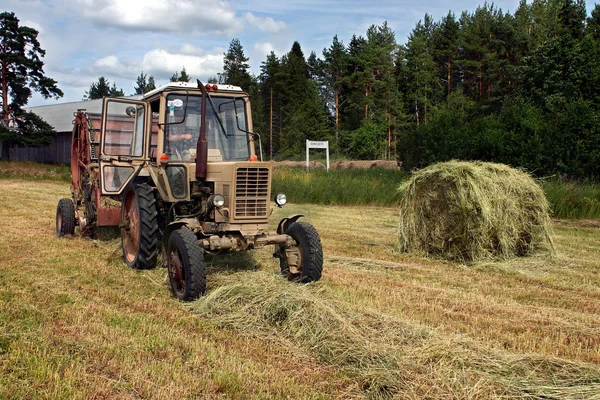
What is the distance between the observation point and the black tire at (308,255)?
21.0 ft

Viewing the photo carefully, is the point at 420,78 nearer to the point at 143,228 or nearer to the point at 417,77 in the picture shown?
the point at 417,77

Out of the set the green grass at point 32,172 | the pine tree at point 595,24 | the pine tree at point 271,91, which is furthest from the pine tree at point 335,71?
the green grass at point 32,172

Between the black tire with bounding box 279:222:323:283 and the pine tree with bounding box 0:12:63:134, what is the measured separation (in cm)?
3154

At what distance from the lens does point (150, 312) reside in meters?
5.45

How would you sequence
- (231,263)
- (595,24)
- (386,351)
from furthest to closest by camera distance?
(595,24) < (231,263) < (386,351)

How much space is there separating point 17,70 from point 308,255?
33.4 metres

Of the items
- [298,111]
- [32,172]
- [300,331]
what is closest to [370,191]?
[300,331]

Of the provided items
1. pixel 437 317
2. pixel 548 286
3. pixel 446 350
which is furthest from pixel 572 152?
pixel 446 350

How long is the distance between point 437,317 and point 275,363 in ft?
6.21

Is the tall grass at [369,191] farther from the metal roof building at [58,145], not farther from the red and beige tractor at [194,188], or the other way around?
the metal roof building at [58,145]

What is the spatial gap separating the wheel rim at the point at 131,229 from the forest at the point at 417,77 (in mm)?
26960

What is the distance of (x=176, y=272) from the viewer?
6.14 metres

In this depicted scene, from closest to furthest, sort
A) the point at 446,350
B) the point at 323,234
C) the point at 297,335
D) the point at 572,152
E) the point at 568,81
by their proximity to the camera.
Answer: the point at 446,350, the point at 297,335, the point at 323,234, the point at 572,152, the point at 568,81

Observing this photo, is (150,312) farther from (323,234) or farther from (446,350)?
(323,234)
